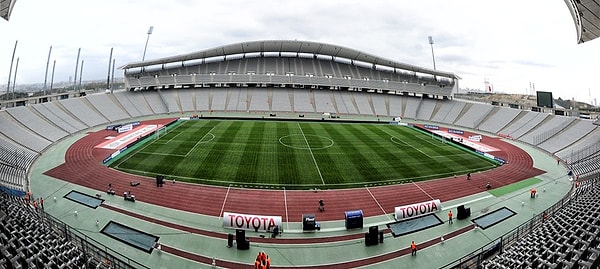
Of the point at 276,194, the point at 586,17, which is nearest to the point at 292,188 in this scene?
the point at 276,194

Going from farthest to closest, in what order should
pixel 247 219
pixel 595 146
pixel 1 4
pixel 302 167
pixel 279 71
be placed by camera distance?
pixel 279 71 < pixel 595 146 < pixel 302 167 < pixel 1 4 < pixel 247 219

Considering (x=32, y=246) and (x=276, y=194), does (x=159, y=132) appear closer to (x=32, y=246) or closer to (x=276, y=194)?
(x=276, y=194)

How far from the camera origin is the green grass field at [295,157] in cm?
2422

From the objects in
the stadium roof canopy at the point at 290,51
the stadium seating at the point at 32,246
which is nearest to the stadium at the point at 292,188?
the stadium seating at the point at 32,246

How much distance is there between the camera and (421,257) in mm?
14438

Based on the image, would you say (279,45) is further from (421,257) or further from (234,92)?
(421,257)

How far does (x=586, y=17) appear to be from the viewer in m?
20.3

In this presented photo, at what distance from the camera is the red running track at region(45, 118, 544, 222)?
62.4 ft

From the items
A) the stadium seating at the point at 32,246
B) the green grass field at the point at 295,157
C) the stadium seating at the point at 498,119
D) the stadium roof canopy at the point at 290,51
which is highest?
the stadium roof canopy at the point at 290,51

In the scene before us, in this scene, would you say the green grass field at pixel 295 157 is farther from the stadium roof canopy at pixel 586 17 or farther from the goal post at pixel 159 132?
the stadium roof canopy at pixel 586 17

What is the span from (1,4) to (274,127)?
101ft

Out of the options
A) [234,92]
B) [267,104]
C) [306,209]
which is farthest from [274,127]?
[306,209]

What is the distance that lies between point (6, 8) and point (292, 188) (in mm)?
21262

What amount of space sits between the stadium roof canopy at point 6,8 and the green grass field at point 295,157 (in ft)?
40.5
